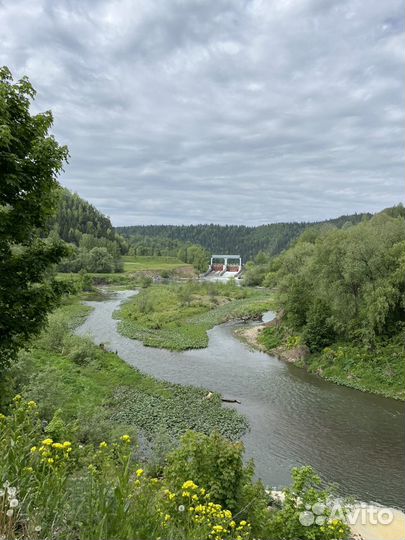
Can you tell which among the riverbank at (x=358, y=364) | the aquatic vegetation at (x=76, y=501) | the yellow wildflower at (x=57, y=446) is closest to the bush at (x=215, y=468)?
the aquatic vegetation at (x=76, y=501)

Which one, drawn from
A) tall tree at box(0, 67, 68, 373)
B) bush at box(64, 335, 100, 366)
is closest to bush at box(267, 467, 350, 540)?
tall tree at box(0, 67, 68, 373)

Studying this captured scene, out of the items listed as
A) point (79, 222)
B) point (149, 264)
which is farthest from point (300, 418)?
point (79, 222)

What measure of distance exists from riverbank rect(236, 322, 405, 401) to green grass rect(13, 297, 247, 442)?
10865 mm

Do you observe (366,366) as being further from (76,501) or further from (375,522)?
(76,501)

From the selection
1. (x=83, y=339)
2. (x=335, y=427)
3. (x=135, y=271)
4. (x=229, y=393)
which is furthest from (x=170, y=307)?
(x=135, y=271)

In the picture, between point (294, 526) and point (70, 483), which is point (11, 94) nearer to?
point (70, 483)

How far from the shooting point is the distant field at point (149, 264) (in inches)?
5418

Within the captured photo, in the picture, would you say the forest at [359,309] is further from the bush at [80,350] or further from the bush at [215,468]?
the bush at [215,468]

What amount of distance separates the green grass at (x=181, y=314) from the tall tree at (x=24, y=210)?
3188cm

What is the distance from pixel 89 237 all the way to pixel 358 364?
13018cm

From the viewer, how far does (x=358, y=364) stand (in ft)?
99.0

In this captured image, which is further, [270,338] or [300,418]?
[270,338]

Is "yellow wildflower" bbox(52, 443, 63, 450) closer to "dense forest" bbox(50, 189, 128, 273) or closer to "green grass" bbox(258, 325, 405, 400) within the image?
"green grass" bbox(258, 325, 405, 400)

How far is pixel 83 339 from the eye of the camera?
34.8m
